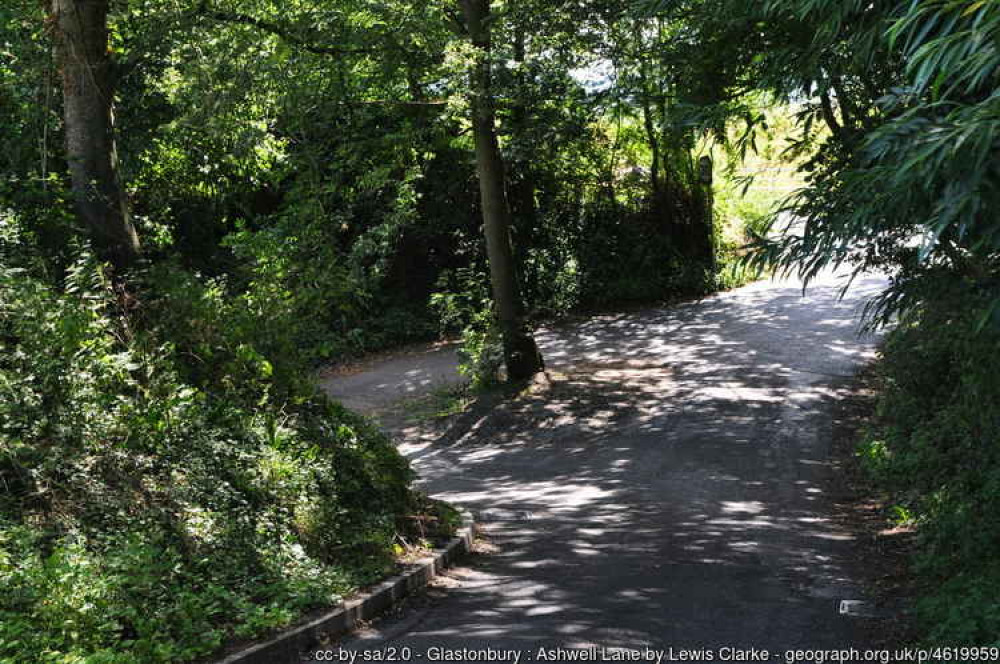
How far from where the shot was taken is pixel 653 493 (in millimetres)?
11789

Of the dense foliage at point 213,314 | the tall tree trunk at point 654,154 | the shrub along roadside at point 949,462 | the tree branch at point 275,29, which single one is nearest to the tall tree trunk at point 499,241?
the dense foliage at point 213,314

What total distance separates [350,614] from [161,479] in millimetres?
1850

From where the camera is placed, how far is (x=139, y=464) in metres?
7.34

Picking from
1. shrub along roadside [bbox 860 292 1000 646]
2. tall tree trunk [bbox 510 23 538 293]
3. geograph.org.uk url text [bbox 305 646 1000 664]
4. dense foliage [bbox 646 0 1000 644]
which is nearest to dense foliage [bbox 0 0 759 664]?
geograph.org.uk url text [bbox 305 646 1000 664]

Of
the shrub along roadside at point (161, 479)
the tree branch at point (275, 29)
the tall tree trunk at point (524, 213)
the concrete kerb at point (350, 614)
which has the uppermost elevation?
the tree branch at point (275, 29)

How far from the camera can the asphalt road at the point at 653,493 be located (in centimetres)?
690

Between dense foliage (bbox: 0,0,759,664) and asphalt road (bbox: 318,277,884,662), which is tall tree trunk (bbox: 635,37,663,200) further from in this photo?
dense foliage (bbox: 0,0,759,664)

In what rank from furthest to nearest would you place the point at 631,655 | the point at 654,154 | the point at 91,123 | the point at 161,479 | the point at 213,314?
the point at 654,154
the point at 91,123
the point at 213,314
the point at 161,479
the point at 631,655

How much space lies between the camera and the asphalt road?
6898 mm

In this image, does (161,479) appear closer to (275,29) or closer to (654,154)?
(275,29)

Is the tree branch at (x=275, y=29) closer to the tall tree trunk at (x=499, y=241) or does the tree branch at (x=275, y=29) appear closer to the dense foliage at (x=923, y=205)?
the tall tree trunk at (x=499, y=241)

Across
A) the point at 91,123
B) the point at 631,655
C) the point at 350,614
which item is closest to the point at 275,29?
the point at 91,123

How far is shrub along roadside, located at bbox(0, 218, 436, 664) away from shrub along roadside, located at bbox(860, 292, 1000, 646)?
450 centimetres

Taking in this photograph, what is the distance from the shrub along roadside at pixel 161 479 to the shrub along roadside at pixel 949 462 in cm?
450
